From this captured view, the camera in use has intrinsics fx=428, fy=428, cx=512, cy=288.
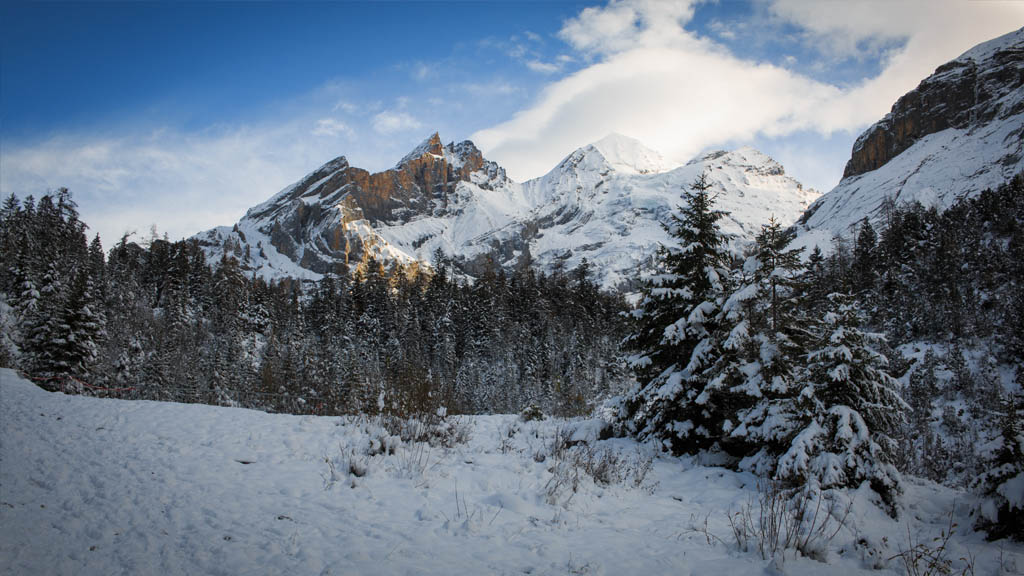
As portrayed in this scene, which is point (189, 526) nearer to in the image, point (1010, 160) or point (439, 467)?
point (439, 467)

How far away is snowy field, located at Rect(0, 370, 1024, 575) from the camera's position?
4.48 meters

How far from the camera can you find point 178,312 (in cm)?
5831

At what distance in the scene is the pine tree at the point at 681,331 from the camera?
35.6ft

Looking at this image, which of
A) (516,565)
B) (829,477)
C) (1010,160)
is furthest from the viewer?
(1010,160)

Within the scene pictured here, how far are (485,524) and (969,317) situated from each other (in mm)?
60261

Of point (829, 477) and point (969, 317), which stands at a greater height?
point (969, 317)

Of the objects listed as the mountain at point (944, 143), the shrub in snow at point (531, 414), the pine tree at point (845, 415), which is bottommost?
the shrub in snow at point (531, 414)

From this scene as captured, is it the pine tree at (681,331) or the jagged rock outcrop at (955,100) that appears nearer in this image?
the pine tree at (681,331)

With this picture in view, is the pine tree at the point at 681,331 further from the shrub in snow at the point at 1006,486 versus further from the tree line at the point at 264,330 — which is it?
the tree line at the point at 264,330

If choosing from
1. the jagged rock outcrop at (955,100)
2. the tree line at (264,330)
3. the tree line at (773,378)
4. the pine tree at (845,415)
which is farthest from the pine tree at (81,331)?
the jagged rock outcrop at (955,100)

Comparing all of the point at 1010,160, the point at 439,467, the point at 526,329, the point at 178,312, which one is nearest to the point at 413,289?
the point at 526,329

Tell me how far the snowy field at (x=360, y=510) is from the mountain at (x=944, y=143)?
15931 centimetres

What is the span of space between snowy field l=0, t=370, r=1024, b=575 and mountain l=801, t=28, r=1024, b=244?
159m

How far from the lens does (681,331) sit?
1107cm
